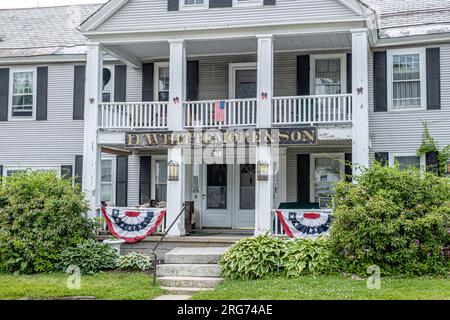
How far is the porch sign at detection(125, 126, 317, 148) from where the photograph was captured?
525 inches

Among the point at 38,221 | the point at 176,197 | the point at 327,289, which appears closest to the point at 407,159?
the point at 176,197

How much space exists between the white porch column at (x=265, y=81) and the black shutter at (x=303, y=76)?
2107 mm

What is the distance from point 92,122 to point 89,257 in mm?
3942

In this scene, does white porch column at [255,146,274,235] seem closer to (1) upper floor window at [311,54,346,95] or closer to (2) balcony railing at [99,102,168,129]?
(2) balcony railing at [99,102,168,129]

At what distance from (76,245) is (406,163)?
9.06m

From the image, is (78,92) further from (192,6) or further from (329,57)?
(329,57)

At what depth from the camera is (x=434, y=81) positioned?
1480 cm

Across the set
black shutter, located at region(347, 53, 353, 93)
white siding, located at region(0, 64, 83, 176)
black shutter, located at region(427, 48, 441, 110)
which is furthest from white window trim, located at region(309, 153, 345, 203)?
white siding, located at region(0, 64, 83, 176)

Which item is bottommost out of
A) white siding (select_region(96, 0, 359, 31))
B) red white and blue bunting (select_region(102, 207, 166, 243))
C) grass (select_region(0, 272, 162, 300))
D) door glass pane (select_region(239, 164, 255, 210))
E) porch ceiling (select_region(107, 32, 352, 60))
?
grass (select_region(0, 272, 162, 300))

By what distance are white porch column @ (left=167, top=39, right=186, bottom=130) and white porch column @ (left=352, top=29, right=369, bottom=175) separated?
433 cm

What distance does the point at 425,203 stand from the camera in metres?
11.2

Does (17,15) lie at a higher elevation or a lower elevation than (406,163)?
higher

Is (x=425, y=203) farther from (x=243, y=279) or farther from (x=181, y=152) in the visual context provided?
(x=181, y=152)
